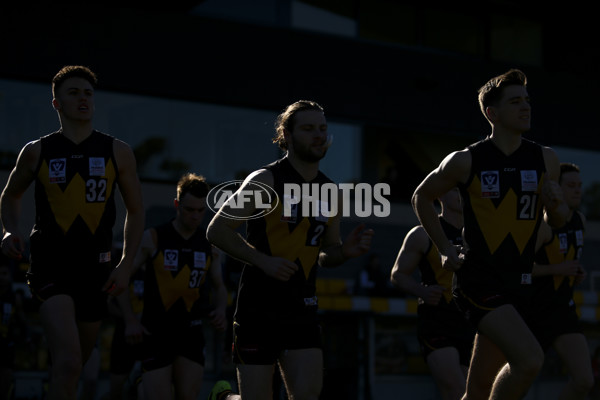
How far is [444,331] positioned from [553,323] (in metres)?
1.02

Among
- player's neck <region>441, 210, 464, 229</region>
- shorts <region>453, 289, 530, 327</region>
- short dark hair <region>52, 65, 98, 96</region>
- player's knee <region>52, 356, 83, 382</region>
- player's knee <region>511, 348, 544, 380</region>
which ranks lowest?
player's knee <region>52, 356, 83, 382</region>

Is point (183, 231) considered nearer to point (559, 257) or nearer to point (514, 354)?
point (559, 257)

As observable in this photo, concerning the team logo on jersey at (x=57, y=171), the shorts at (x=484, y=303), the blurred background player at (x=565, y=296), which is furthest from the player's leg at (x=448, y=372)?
the team logo on jersey at (x=57, y=171)

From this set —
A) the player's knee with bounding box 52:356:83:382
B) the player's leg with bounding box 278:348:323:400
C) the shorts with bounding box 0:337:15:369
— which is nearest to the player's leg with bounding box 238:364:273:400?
the player's leg with bounding box 278:348:323:400

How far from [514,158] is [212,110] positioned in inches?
453

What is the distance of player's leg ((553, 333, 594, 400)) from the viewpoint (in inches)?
313

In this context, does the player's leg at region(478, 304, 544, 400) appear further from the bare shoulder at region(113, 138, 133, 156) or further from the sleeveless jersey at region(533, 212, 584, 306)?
the bare shoulder at region(113, 138, 133, 156)

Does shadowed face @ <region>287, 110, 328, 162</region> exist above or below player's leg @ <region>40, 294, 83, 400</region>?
above

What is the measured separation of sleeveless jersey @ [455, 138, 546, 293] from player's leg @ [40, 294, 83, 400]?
2791 millimetres

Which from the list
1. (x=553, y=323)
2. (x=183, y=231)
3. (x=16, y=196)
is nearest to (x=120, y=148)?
(x=16, y=196)

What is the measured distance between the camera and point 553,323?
8.23 metres

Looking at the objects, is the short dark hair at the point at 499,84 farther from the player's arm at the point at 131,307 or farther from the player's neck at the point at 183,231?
the player's arm at the point at 131,307

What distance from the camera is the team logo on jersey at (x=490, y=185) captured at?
6305 millimetres

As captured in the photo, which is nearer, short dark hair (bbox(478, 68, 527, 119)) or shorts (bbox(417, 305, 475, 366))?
short dark hair (bbox(478, 68, 527, 119))
